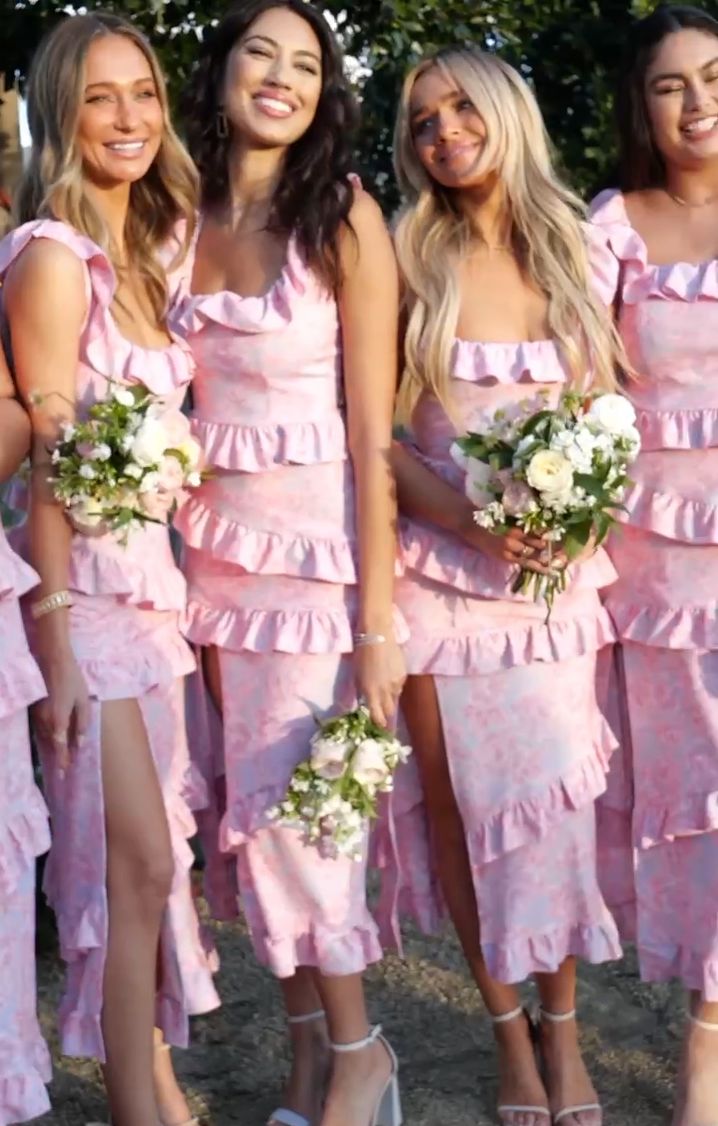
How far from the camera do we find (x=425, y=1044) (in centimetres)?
476

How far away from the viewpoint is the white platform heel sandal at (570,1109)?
414cm

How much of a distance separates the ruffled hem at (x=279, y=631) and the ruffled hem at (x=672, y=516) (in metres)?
0.73

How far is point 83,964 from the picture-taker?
372 cm

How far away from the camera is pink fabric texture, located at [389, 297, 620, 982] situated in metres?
3.93

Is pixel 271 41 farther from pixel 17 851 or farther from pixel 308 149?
pixel 17 851

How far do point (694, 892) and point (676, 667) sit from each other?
21.4 inches

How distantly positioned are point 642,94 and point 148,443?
5.05 ft

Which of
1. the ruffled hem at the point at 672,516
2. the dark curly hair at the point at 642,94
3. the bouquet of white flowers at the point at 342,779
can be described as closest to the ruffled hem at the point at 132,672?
the bouquet of white flowers at the point at 342,779

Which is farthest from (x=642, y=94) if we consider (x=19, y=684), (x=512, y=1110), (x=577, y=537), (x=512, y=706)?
(x=512, y=1110)

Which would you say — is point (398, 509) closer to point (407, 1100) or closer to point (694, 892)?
point (694, 892)

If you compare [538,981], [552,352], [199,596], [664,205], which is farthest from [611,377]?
[538,981]

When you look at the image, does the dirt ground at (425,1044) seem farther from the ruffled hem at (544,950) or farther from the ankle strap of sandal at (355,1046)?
the ruffled hem at (544,950)

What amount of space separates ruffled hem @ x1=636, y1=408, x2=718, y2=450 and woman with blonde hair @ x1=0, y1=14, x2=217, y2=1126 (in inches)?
42.7

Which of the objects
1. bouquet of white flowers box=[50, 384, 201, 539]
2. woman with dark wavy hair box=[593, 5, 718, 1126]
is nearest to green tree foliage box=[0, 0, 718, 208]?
woman with dark wavy hair box=[593, 5, 718, 1126]
